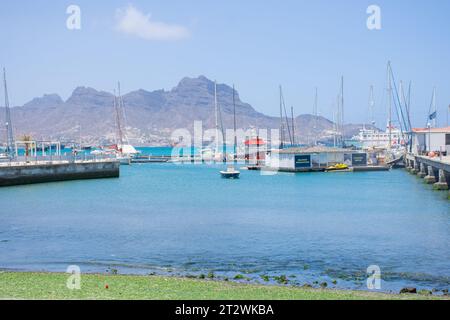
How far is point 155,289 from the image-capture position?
18.2 meters

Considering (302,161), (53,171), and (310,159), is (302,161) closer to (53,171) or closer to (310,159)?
(310,159)

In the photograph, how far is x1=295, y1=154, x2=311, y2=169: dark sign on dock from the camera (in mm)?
92938

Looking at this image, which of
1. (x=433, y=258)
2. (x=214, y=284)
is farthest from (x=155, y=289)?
(x=433, y=258)

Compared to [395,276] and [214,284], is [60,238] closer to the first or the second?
[214,284]

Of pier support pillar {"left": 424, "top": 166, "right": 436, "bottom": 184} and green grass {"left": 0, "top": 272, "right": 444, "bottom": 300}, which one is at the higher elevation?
green grass {"left": 0, "top": 272, "right": 444, "bottom": 300}

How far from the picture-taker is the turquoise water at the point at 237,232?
25547mm

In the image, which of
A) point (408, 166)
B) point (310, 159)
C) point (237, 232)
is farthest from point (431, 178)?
point (237, 232)

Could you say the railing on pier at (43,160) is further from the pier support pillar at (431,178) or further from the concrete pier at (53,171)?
the pier support pillar at (431,178)

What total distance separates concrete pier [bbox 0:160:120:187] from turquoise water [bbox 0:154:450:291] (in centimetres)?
313

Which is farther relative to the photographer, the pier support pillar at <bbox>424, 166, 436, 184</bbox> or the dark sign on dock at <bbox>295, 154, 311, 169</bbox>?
Answer: the dark sign on dock at <bbox>295, 154, 311, 169</bbox>

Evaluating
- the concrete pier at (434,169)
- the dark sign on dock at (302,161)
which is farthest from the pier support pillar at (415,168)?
the dark sign on dock at (302,161)

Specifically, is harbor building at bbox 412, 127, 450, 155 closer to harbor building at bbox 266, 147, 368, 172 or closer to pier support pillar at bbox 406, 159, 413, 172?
pier support pillar at bbox 406, 159, 413, 172

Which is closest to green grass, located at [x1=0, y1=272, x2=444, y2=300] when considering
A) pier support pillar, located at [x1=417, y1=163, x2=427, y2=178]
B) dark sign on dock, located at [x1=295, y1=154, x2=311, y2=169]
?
pier support pillar, located at [x1=417, y1=163, x2=427, y2=178]

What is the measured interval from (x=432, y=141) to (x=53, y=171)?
49410mm
